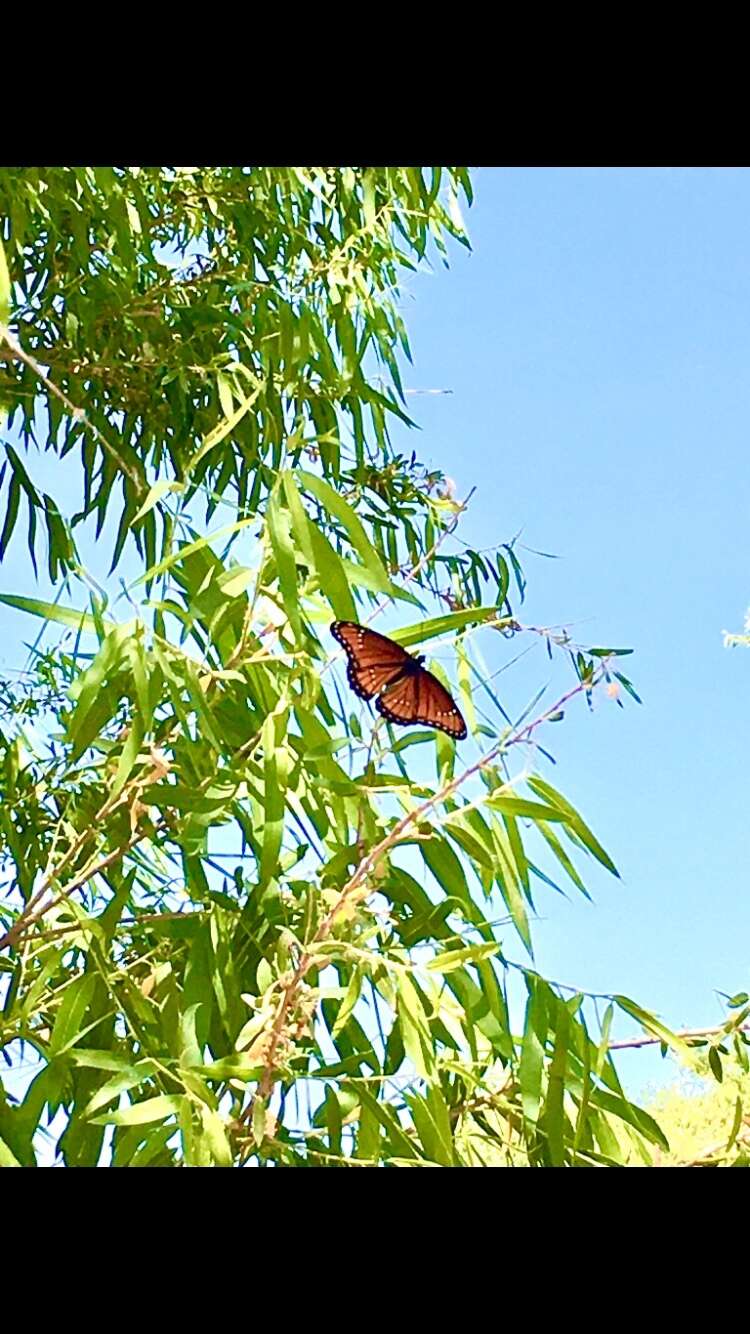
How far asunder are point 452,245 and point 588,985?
1.46m

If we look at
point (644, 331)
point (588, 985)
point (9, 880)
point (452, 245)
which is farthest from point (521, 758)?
point (644, 331)

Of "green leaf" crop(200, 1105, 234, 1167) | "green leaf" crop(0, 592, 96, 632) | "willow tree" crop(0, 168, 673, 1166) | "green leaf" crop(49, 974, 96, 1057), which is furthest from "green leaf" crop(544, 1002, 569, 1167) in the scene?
"green leaf" crop(0, 592, 96, 632)

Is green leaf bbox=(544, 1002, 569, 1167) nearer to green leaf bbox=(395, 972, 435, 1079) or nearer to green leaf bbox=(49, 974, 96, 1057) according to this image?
green leaf bbox=(395, 972, 435, 1079)

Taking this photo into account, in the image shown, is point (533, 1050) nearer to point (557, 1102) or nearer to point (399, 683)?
point (557, 1102)

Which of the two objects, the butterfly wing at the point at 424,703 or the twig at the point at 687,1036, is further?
the butterfly wing at the point at 424,703

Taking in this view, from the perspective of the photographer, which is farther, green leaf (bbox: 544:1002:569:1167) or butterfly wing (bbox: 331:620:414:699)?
butterfly wing (bbox: 331:620:414:699)

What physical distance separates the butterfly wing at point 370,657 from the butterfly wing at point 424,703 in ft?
0.03

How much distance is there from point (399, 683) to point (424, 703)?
0.02 m

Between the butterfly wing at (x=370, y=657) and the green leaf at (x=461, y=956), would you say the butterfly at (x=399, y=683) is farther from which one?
the green leaf at (x=461, y=956)

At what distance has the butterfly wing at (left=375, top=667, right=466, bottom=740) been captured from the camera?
0.97 metres

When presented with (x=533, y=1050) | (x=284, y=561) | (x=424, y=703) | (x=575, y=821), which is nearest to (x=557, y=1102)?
(x=533, y=1050)

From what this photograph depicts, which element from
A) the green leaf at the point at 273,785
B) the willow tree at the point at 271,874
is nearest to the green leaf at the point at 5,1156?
the willow tree at the point at 271,874

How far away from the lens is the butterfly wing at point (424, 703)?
969 mm

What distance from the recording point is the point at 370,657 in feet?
3.28
